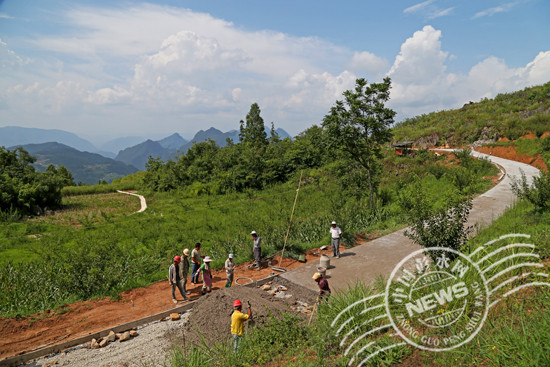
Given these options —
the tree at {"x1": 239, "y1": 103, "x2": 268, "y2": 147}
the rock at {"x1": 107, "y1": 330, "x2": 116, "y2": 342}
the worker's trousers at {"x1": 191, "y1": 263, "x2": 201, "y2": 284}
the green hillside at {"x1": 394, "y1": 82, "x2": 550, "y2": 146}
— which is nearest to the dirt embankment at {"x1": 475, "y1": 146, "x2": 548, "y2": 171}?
the green hillside at {"x1": 394, "y1": 82, "x2": 550, "y2": 146}

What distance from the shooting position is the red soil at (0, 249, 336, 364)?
7.30m

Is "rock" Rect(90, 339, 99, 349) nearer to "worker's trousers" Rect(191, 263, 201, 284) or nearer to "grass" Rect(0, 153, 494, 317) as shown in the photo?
"grass" Rect(0, 153, 494, 317)

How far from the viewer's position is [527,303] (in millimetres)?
4262

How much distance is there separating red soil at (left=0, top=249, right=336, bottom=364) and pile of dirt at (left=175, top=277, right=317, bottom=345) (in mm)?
1464

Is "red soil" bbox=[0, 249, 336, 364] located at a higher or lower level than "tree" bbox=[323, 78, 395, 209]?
lower

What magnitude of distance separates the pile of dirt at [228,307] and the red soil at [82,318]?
1.46 m

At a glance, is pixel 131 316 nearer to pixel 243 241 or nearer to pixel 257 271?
pixel 257 271

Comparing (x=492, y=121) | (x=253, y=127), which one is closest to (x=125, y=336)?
(x=492, y=121)

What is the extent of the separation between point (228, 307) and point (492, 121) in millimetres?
33626

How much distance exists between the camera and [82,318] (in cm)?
817

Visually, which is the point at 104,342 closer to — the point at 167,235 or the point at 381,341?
the point at 381,341

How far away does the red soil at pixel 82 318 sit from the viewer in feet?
23.9

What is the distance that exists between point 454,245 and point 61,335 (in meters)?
9.78

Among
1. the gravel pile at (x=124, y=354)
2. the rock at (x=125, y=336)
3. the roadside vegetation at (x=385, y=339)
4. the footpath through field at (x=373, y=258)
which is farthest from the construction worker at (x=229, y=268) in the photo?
the rock at (x=125, y=336)
